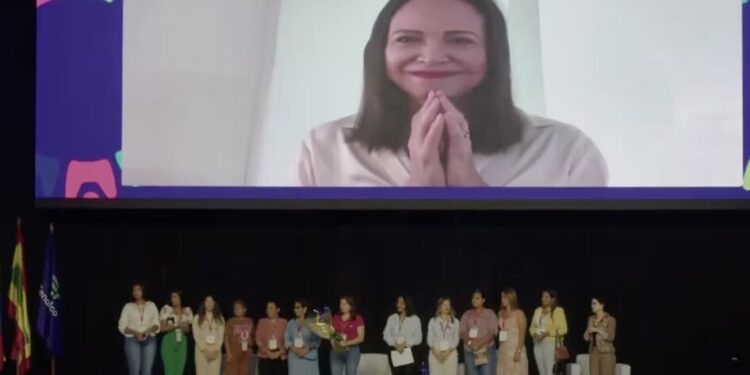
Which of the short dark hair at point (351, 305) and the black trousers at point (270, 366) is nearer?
the short dark hair at point (351, 305)

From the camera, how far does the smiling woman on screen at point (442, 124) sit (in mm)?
8141

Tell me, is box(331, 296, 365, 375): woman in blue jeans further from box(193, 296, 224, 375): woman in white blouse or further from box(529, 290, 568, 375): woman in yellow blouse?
box(529, 290, 568, 375): woman in yellow blouse

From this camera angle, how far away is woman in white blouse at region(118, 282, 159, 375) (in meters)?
8.48

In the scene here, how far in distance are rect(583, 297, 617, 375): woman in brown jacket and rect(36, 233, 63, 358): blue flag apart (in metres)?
4.02

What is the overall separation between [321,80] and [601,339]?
2.86 m

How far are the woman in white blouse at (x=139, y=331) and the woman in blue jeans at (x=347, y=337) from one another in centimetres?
139

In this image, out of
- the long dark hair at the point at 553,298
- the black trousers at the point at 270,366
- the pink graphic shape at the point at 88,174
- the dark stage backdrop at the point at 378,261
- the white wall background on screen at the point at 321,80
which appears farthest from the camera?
the dark stage backdrop at the point at 378,261

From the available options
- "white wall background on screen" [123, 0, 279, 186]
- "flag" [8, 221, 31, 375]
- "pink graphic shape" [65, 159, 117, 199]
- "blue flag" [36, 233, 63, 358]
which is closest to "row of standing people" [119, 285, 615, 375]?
"blue flag" [36, 233, 63, 358]

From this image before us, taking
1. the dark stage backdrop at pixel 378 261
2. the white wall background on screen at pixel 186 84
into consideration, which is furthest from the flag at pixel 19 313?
the white wall background on screen at pixel 186 84

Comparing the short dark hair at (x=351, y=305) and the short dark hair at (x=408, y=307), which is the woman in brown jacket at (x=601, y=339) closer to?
the short dark hair at (x=408, y=307)

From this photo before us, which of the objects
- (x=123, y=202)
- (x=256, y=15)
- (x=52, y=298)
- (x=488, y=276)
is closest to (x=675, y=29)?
(x=488, y=276)

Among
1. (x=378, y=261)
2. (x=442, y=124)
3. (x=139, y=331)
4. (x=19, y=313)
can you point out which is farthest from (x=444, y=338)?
(x=19, y=313)

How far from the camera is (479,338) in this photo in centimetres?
832

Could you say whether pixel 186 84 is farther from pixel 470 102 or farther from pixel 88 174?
pixel 470 102
